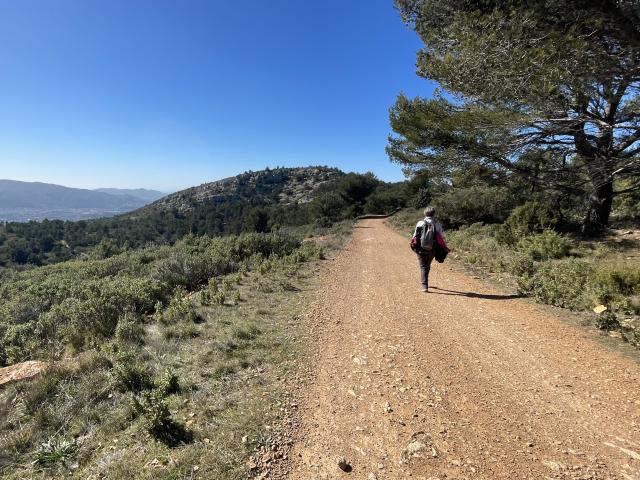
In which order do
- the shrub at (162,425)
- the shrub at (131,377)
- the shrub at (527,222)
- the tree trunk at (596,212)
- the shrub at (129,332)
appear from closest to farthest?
1. the shrub at (162,425)
2. the shrub at (131,377)
3. the shrub at (129,332)
4. the tree trunk at (596,212)
5. the shrub at (527,222)

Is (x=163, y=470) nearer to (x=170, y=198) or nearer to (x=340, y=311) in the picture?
(x=340, y=311)

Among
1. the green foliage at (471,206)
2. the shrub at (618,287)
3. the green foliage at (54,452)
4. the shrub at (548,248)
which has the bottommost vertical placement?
the green foliage at (54,452)

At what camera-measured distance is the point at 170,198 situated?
128m

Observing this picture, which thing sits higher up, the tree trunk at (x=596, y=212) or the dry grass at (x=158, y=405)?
the tree trunk at (x=596, y=212)

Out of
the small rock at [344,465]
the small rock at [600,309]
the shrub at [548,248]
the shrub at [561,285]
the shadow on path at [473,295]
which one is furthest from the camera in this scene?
the shrub at [548,248]

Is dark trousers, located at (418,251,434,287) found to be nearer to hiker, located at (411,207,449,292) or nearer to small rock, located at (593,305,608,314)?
hiker, located at (411,207,449,292)

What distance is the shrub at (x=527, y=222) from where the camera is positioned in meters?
11.4

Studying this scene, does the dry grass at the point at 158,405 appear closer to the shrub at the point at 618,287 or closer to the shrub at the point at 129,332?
the shrub at the point at 129,332

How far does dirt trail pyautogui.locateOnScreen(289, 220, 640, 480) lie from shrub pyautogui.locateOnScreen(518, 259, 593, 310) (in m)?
0.52

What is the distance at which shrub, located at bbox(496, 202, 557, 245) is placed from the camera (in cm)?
1135

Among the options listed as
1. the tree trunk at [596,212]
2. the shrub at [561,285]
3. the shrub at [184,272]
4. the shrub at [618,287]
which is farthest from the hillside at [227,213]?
the shrub at [618,287]

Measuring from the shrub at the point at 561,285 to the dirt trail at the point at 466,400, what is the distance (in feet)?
1.70

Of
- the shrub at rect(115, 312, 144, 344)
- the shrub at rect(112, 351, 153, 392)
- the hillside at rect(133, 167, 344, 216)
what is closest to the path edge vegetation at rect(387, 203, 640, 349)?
the shrub at rect(112, 351, 153, 392)

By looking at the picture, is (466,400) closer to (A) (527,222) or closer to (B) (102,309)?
(B) (102,309)
